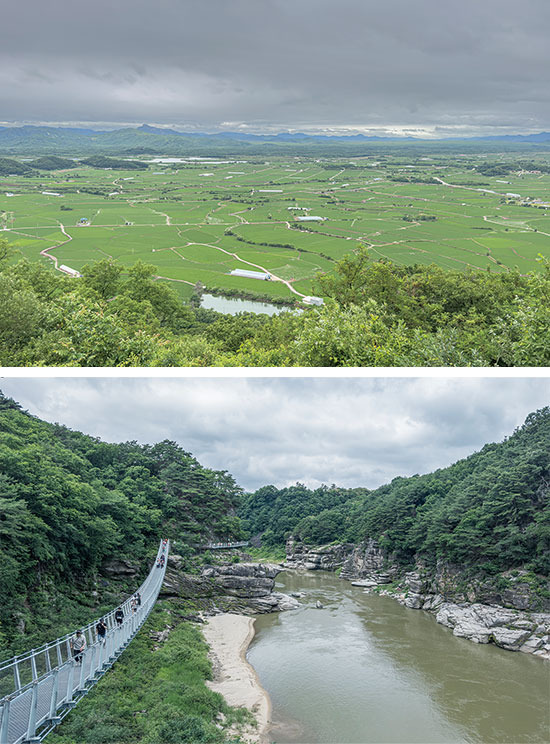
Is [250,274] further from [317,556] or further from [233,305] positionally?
[317,556]

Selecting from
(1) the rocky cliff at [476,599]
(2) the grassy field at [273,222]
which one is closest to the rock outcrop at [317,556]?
(1) the rocky cliff at [476,599]

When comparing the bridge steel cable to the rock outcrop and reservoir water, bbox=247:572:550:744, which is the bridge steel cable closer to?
reservoir water, bbox=247:572:550:744

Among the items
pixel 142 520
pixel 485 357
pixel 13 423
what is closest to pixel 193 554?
pixel 142 520

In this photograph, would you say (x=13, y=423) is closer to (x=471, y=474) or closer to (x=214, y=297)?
(x=471, y=474)

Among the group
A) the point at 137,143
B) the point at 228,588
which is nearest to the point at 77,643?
the point at 228,588

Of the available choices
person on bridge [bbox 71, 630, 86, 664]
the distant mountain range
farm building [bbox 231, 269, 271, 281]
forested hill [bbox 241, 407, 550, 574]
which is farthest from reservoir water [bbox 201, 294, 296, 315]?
the distant mountain range

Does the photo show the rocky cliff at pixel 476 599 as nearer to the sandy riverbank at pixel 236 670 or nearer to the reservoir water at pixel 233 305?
the sandy riverbank at pixel 236 670
